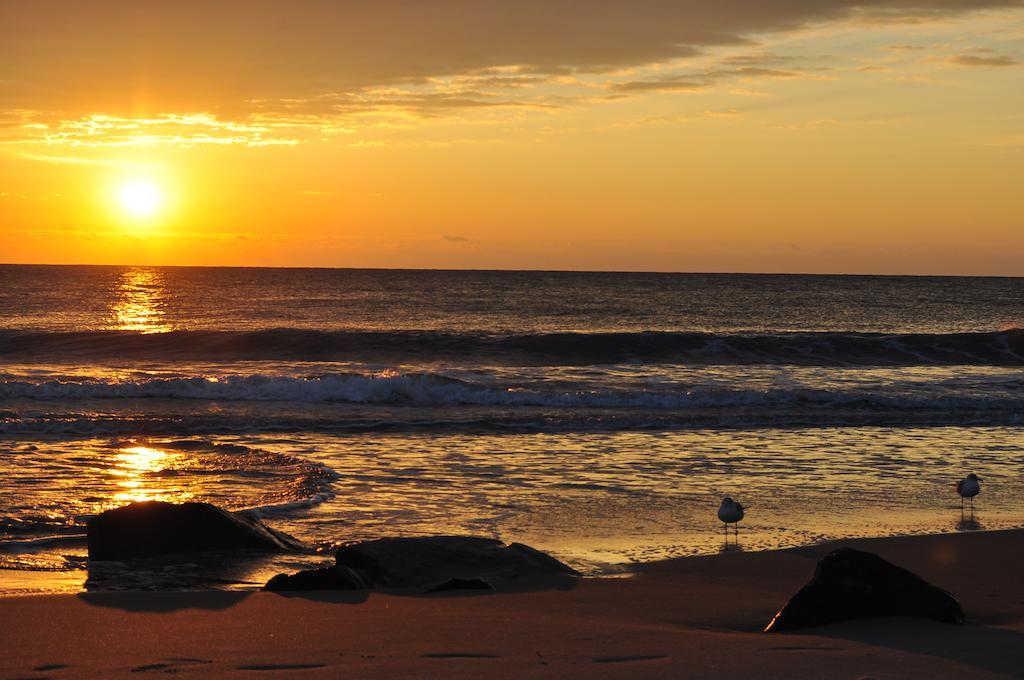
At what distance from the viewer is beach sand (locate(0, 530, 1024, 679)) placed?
522cm

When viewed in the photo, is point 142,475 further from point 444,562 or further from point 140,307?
point 140,307

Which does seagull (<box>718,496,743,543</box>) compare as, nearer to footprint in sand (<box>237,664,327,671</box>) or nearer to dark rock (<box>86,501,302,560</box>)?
dark rock (<box>86,501,302,560</box>)

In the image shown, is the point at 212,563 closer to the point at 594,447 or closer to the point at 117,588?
the point at 117,588

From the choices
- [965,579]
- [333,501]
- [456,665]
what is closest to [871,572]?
[965,579]

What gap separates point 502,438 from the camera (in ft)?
55.5

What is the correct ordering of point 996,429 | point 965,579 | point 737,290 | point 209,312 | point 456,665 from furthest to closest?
1. point 737,290
2. point 209,312
3. point 996,429
4. point 965,579
5. point 456,665

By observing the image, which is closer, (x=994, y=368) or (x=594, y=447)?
(x=594, y=447)

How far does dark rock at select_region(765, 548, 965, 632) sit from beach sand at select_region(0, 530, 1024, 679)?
0.10 metres

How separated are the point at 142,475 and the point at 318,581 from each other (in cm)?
659

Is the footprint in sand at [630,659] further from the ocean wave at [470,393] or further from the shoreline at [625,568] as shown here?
the ocean wave at [470,393]

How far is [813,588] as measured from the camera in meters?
6.21

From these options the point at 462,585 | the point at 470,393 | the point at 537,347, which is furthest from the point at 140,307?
the point at 462,585

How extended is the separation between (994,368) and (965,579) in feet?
86.0

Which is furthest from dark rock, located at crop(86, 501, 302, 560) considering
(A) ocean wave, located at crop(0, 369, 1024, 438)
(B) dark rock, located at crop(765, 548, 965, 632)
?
(A) ocean wave, located at crop(0, 369, 1024, 438)
